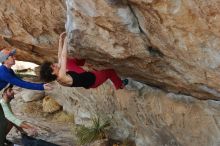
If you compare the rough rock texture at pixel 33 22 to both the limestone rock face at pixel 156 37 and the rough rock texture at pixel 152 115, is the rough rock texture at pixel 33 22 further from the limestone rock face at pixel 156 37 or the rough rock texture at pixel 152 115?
the rough rock texture at pixel 152 115

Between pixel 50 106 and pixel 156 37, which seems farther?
pixel 50 106

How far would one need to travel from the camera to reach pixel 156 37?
18.2 ft

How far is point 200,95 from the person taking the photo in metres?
6.71

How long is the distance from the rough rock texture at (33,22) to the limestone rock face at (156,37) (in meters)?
0.96

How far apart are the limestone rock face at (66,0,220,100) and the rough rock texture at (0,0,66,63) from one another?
0.96 metres

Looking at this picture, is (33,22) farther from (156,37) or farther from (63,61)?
(156,37)

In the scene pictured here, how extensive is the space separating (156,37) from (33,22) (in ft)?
9.54

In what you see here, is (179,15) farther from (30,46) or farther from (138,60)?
(30,46)

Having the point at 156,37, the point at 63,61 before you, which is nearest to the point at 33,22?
the point at 63,61

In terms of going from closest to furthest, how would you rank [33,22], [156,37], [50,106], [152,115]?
[156,37] → [33,22] → [152,115] → [50,106]

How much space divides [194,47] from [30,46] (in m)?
4.79

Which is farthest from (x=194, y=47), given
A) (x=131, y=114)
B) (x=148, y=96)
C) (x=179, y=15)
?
(x=131, y=114)

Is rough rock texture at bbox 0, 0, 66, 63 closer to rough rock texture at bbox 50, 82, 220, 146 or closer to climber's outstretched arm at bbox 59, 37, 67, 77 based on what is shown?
climber's outstretched arm at bbox 59, 37, 67, 77

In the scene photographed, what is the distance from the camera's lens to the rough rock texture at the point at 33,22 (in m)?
6.98
